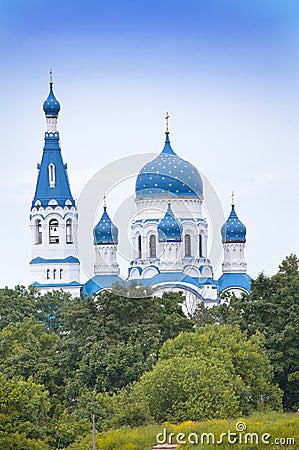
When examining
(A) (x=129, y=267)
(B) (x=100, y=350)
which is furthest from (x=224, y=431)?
(A) (x=129, y=267)

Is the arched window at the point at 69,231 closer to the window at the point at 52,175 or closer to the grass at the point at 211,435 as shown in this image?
the window at the point at 52,175

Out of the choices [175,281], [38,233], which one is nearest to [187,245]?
[175,281]

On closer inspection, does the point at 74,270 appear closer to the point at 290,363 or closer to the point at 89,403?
the point at 290,363

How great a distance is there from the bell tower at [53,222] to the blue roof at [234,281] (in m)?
5.06

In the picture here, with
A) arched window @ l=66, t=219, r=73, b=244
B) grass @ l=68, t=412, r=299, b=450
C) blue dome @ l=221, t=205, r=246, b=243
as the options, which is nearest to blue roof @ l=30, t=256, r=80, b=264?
arched window @ l=66, t=219, r=73, b=244

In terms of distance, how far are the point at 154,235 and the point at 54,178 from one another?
4.41 m

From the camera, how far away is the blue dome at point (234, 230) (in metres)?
51.5

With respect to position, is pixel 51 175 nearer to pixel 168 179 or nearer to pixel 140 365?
pixel 168 179

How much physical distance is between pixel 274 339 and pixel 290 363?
57 cm

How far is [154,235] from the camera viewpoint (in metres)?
49.4

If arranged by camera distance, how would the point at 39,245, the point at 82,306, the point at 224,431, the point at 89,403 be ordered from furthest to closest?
the point at 39,245
the point at 82,306
the point at 89,403
the point at 224,431

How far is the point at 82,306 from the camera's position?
27.4 meters

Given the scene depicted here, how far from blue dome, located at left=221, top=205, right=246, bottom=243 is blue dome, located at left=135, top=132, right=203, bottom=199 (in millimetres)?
3699

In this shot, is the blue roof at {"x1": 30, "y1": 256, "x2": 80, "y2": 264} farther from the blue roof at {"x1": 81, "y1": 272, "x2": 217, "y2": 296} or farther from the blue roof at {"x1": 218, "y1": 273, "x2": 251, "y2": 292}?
the blue roof at {"x1": 218, "y1": 273, "x2": 251, "y2": 292}
